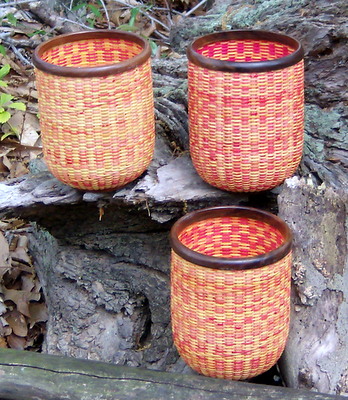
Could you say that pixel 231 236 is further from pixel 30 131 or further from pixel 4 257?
pixel 30 131

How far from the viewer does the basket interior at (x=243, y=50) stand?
6.43 ft

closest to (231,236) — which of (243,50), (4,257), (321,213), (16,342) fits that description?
(321,213)

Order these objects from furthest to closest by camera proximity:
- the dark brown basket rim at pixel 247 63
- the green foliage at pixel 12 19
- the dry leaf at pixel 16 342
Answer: the green foliage at pixel 12 19 < the dry leaf at pixel 16 342 < the dark brown basket rim at pixel 247 63

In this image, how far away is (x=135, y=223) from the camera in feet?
6.61

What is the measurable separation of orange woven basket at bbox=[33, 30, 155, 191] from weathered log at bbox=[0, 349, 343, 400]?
440 mm

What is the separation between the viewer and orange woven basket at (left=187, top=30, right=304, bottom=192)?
1.67 m

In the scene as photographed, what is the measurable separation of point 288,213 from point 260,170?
0.12m

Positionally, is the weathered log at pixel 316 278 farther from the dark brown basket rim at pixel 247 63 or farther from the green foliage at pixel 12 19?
the green foliage at pixel 12 19

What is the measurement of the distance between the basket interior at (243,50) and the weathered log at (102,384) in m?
0.85

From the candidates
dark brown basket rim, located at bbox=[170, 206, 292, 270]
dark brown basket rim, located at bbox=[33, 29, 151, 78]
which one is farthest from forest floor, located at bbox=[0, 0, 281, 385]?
dark brown basket rim, located at bbox=[33, 29, 151, 78]

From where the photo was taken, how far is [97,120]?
1716 millimetres

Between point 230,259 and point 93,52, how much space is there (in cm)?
80

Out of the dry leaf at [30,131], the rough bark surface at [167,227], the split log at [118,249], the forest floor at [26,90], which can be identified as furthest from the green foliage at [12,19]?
the split log at [118,249]

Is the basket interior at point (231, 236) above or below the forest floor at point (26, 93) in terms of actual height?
above
